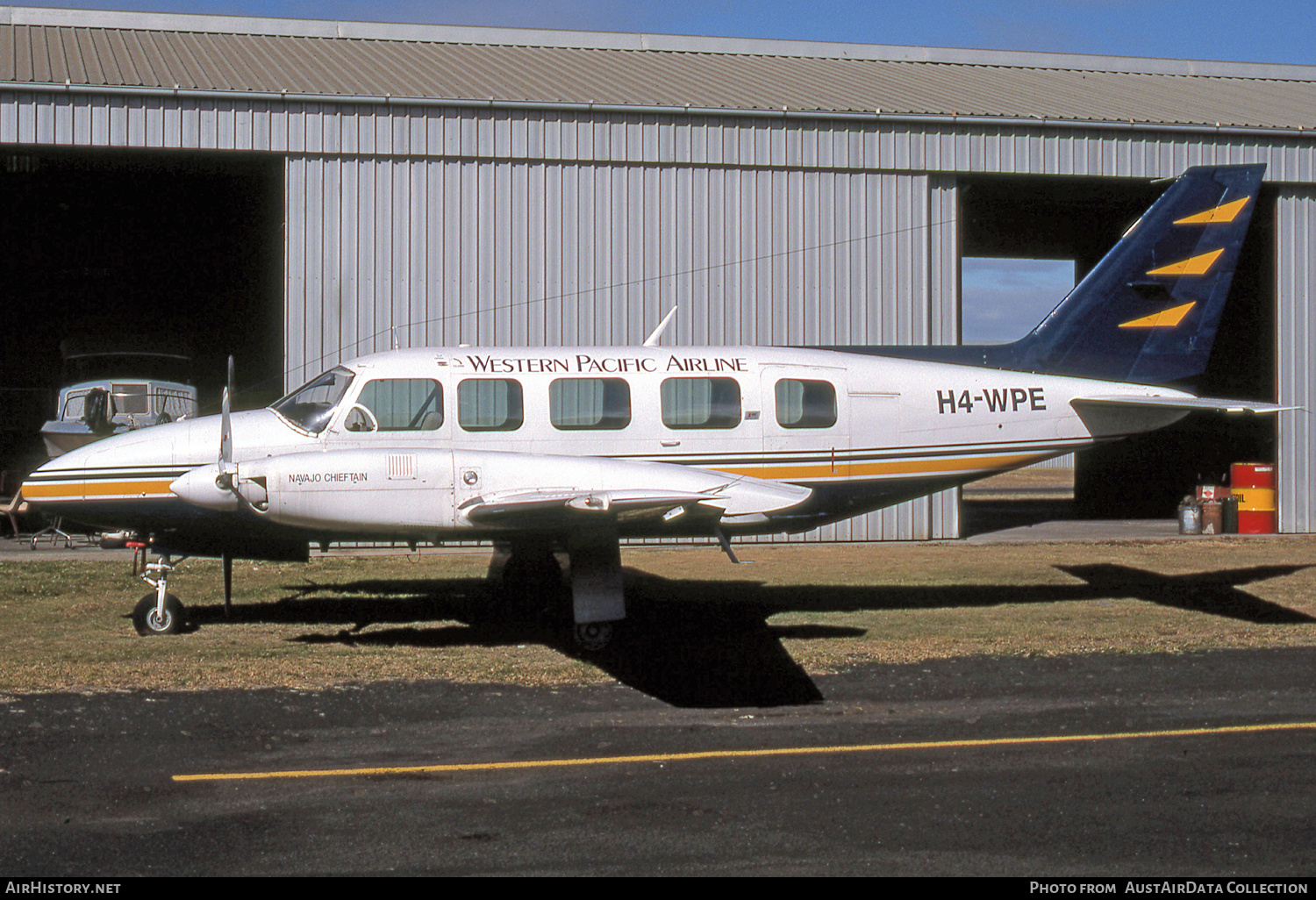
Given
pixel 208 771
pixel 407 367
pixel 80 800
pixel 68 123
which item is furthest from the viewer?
pixel 68 123

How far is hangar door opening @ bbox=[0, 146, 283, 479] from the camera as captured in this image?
80.5 ft

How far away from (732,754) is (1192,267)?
9.48 meters

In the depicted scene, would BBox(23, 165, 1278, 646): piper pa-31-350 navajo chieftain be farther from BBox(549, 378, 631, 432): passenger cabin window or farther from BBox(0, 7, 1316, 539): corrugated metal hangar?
BBox(0, 7, 1316, 539): corrugated metal hangar

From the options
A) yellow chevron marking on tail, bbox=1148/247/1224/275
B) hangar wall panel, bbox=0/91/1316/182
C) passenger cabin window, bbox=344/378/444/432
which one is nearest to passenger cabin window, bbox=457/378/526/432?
passenger cabin window, bbox=344/378/444/432

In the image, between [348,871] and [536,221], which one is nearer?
[348,871]

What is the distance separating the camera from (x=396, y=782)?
6863 millimetres

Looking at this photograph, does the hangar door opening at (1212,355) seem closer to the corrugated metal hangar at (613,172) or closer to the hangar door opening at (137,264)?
the corrugated metal hangar at (613,172)

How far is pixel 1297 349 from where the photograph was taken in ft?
73.5

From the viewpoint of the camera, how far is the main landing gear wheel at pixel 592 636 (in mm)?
10672

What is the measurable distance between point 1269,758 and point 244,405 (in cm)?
2970

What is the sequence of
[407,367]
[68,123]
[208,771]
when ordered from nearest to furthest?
1. [208,771]
2. [407,367]
3. [68,123]

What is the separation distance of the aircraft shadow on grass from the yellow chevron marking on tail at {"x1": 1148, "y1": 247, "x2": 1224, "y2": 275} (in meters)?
→ 3.96

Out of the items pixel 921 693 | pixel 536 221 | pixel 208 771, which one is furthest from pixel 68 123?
pixel 921 693
